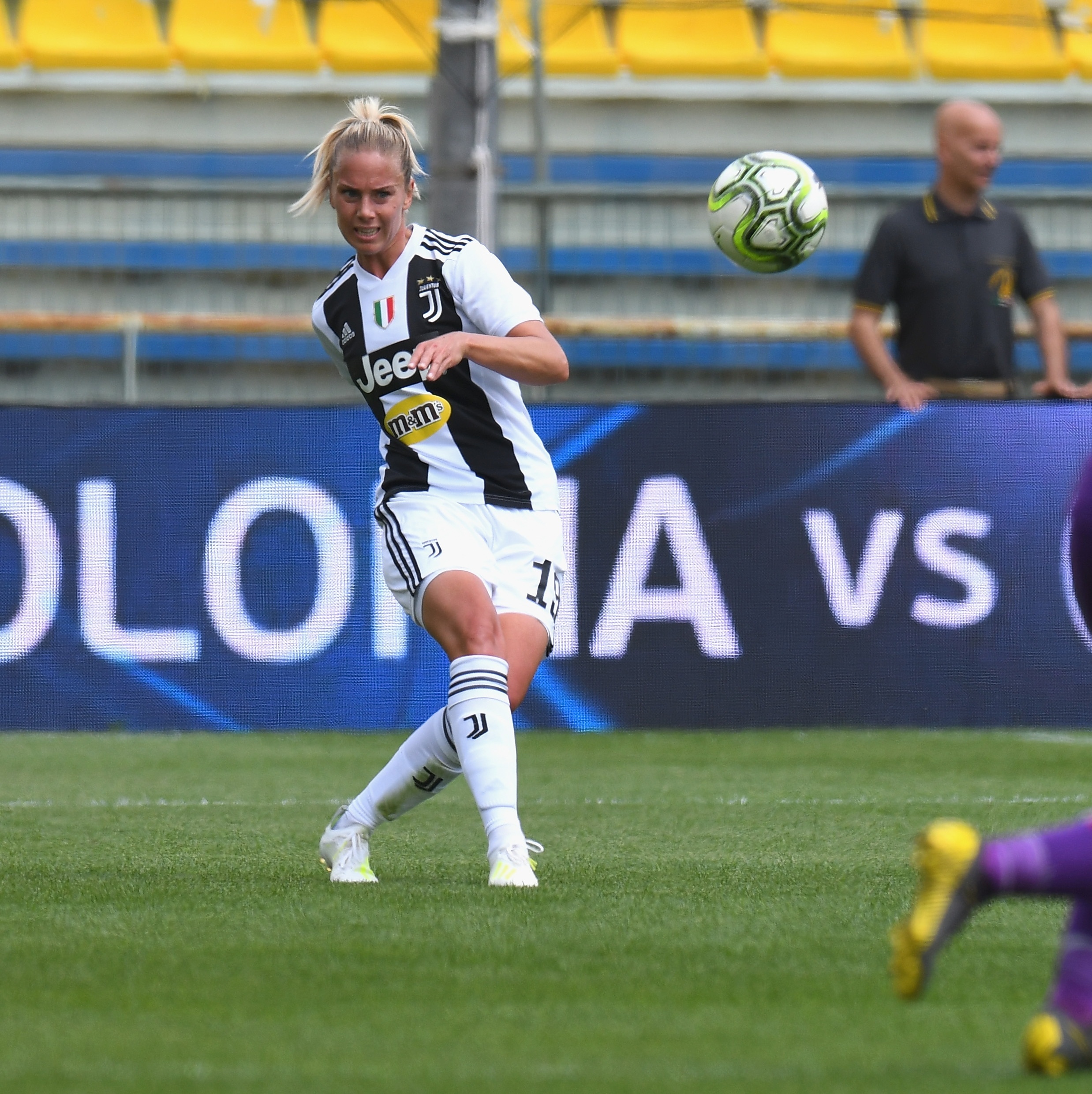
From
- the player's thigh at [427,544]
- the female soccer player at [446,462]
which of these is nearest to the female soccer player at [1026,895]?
the female soccer player at [446,462]

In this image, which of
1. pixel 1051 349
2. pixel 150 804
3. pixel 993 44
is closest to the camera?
pixel 150 804

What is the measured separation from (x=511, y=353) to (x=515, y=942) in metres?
1.48

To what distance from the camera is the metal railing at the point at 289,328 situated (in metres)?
10.5

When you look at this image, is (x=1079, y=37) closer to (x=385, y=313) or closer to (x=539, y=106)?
(x=539, y=106)

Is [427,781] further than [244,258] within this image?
No

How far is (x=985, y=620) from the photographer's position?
8469mm

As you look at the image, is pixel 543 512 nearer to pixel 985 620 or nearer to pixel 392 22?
pixel 985 620

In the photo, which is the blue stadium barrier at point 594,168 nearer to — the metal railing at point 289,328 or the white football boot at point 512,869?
the metal railing at point 289,328

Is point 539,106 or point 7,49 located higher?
point 7,49

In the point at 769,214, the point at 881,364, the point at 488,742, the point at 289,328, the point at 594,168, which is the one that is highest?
the point at 594,168

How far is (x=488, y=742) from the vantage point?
4.66 m

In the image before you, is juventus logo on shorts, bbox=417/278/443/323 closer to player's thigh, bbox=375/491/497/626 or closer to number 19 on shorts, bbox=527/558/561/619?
player's thigh, bbox=375/491/497/626

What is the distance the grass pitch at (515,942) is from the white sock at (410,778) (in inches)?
7.2

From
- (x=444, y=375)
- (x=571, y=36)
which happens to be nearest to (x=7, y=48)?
(x=571, y=36)
